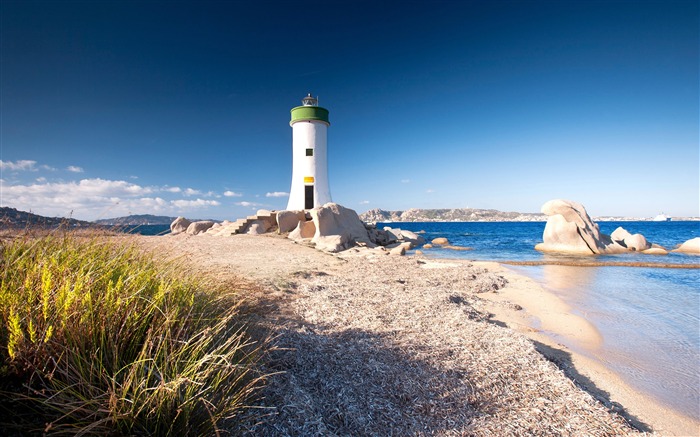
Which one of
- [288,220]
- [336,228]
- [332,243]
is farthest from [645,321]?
[288,220]

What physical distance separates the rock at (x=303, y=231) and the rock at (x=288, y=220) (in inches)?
41.1

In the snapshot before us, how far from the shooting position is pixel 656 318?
25.3 feet

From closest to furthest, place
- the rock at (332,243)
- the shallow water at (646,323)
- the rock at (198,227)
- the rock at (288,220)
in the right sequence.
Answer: the shallow water at (646,323)
the rock at (332,243)
the rock at (288,220)
the rock at (198,227)

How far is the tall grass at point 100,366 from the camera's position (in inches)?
81.4

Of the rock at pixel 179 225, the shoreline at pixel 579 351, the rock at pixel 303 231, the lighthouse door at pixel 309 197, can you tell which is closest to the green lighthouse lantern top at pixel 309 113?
the lighthouse door at pixel 309 197

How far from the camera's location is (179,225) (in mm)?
24719

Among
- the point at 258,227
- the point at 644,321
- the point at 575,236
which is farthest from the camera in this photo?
the point at 575,236

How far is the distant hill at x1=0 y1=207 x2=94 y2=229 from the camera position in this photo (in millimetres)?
3896

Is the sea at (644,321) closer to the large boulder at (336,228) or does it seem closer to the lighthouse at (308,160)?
the large boulder at (336,228)

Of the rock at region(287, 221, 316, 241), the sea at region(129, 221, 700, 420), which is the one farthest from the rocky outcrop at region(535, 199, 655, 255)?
the rock at region(287, 221, 316, 241)

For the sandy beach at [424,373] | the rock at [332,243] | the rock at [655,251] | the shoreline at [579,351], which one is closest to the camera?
the sandy beach at [424,373]

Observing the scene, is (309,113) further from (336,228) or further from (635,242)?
(635,242)

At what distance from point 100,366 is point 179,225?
24.9m

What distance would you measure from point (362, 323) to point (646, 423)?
347 cm
